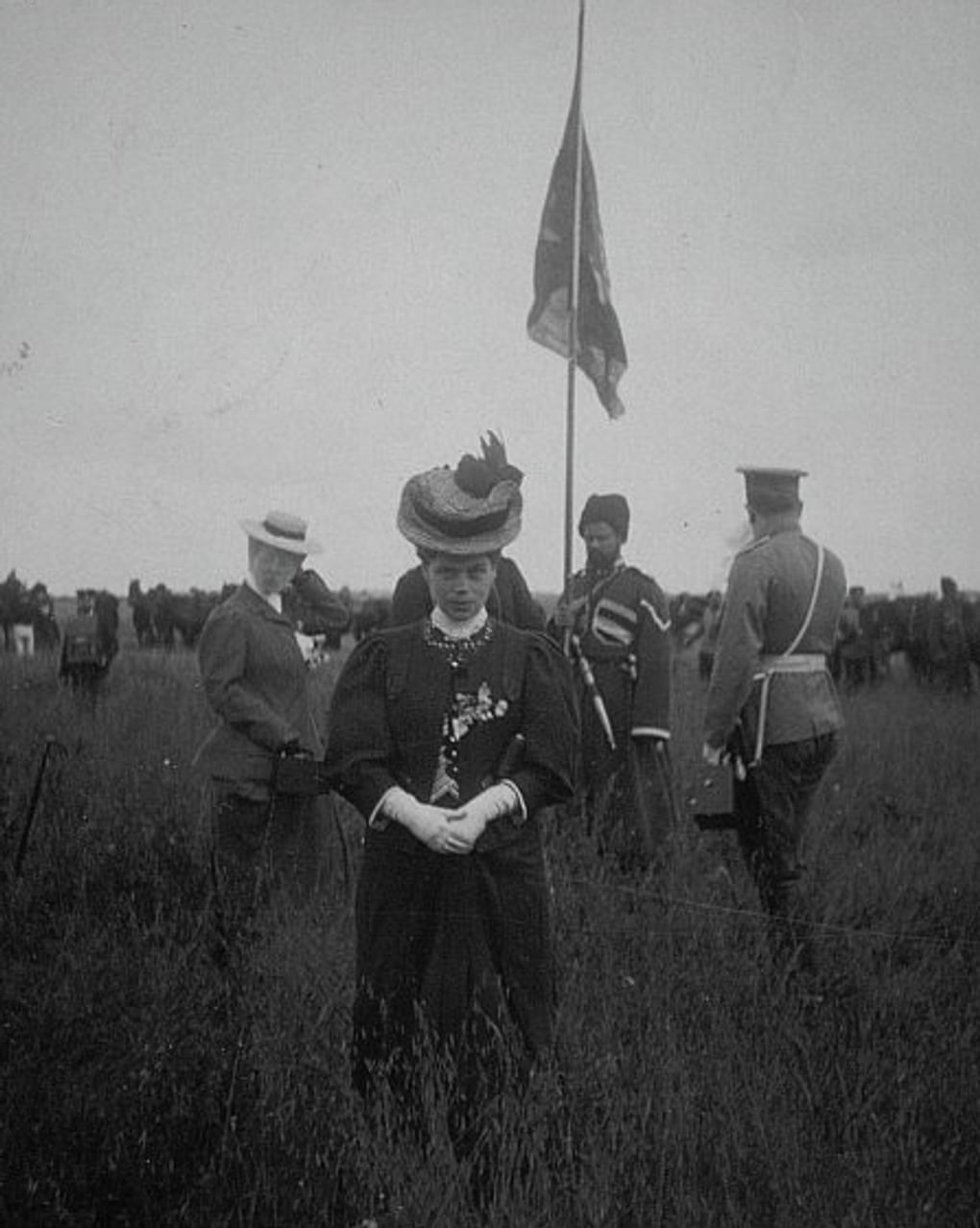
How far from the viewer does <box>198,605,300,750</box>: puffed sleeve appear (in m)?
4.11

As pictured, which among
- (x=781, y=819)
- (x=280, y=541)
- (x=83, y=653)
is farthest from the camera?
(x=83, y=653)

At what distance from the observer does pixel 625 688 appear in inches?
212

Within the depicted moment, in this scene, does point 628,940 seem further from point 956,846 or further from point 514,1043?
point 956,846

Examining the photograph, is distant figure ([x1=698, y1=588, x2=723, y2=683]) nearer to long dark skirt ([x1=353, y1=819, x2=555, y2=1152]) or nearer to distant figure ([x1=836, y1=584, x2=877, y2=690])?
distant figure ([x1=836, y1=584, x2=877, y2=690])

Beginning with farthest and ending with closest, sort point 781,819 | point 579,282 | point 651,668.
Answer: point 579,282, point 651,668, point 781,819

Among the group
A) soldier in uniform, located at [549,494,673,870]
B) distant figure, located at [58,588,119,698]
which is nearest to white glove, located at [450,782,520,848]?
soldier in uniform, located at [549,494,673,870]

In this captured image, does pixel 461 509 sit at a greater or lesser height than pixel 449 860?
greater

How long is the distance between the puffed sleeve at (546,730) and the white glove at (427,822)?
0.22m

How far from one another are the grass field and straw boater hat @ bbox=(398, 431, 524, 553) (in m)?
1.36

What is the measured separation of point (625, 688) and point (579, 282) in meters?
2.46

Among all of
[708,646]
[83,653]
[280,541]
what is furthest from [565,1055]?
[708,646]

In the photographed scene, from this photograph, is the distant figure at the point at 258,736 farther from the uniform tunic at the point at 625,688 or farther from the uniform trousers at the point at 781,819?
the uniform trousers at the point at 781,819

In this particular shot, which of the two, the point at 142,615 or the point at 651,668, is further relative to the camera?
the point at 142,615

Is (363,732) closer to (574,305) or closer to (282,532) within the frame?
(282,532)
